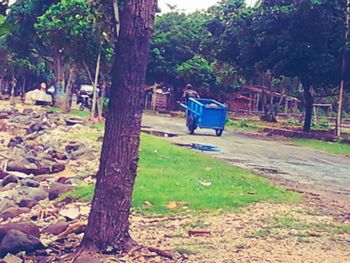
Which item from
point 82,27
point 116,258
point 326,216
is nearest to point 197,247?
point 116,258

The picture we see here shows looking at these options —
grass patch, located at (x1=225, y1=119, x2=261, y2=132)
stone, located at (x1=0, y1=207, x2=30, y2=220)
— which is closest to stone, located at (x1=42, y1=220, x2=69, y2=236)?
stone, located at (x1=0, y1=207, x2=30, y2=220)

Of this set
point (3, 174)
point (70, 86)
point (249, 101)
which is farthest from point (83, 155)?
point (249, 101)

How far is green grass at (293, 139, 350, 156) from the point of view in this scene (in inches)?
803

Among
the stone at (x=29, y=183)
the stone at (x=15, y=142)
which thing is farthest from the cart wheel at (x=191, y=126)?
the stone at (x=29, y=183)

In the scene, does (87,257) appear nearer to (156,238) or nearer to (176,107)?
(156,238)

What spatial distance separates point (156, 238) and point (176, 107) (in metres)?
41.0

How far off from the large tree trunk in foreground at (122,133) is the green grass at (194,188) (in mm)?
2141

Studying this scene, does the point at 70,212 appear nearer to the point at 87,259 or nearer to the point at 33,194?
the point at 33,194

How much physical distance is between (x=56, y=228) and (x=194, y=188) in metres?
2.79

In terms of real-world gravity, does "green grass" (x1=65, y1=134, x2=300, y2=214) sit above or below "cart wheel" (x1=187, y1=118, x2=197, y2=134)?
below

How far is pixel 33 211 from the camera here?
9016 millimetres

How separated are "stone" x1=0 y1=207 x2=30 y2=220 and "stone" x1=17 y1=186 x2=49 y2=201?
777 millimetres

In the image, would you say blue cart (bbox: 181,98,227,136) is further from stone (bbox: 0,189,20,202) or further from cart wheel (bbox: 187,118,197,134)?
stone (bbox: 0,189,20,202)

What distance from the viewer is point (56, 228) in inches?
289
